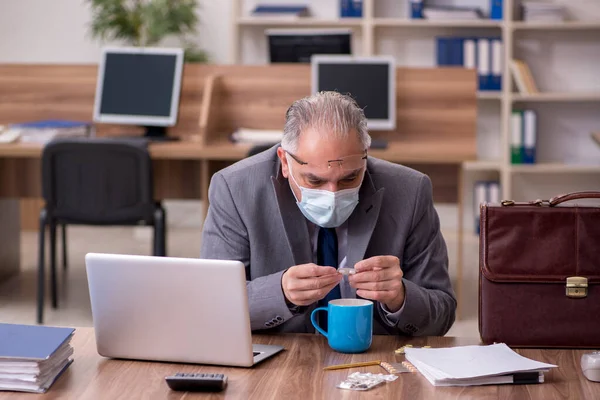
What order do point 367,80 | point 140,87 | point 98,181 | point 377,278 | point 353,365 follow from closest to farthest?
point 353,365, point 377,278, point 98,181, point 367,80, point 140,87

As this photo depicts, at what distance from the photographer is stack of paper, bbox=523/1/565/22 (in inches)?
214

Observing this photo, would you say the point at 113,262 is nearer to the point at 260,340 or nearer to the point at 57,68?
the point at 260,340

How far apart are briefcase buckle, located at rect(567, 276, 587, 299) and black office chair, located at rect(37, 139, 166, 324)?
2321 mm

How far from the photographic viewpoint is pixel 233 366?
1.45m

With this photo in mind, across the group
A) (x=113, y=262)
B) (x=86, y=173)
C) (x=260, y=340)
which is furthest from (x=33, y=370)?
(x=86, y=173)

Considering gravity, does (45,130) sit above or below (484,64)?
below

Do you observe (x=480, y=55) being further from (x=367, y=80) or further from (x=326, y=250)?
(x=326, y=250)

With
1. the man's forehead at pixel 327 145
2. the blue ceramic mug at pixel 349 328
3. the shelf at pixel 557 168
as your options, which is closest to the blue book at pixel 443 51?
the shelf at pixel 557 168

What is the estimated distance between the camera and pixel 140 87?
4195 millimetres

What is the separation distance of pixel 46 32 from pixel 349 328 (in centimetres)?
514

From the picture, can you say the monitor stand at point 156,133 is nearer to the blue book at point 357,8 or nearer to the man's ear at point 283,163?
the blue book at point 357,8

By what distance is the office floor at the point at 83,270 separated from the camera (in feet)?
12.5

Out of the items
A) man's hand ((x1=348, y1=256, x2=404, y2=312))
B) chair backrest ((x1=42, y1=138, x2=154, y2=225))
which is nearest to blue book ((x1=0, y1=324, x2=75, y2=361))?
man's hand ((x1=348, y1=256, x2=404, y2=312))

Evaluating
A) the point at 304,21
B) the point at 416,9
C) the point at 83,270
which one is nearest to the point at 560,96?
the point at 416,9
